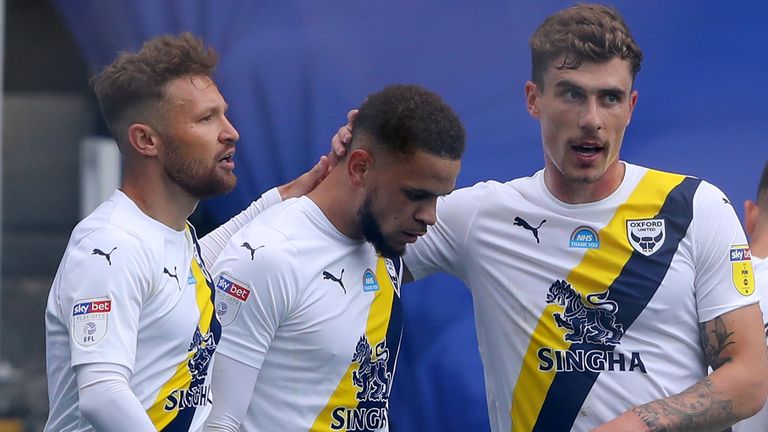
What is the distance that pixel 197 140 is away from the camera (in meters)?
2.95

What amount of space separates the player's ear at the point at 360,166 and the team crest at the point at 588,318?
611mm

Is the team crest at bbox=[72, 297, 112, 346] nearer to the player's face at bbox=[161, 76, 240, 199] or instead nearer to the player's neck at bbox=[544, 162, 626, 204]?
the player's face at bbox=[161, 76, 240, 199]

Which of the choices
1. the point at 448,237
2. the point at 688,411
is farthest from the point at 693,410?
the point at 448,237

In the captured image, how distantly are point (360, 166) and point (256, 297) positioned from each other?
1.48 feet

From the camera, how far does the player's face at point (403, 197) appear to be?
10.2ft

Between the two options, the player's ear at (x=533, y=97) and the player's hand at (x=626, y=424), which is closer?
the player's hand at (x=626, y=424)

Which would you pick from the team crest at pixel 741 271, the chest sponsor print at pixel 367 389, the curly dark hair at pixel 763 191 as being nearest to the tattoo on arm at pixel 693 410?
the team crest at pixel 741 271

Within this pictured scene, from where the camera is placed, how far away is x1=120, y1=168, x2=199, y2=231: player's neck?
292 cm

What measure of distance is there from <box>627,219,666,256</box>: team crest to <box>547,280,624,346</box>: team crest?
0.15 meters

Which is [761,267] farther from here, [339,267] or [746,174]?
[339,267]


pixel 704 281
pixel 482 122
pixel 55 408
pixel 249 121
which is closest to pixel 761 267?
pixel 704 281

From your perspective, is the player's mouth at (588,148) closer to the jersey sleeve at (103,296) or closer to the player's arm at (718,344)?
the player's arm at (718,344)

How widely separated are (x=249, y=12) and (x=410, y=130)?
4.58 feet

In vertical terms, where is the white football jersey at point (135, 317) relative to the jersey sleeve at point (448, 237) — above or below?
below
